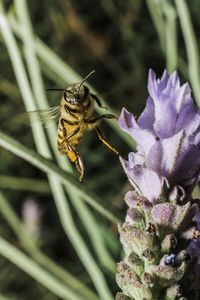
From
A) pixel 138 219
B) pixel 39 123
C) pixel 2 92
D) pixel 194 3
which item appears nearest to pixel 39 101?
pixel 39 123

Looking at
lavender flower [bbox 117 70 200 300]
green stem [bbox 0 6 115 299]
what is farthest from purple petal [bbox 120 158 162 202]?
green stem [bbox 0 6 115 299]

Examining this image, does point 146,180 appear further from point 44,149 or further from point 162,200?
point 44,149

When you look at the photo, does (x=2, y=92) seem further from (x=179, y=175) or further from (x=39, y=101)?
(x=179, y=175)

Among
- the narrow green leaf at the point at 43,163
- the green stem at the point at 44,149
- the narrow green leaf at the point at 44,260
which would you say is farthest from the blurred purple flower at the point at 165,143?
the narrow green leaf at the point at 44,260

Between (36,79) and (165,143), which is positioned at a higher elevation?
(36,79)

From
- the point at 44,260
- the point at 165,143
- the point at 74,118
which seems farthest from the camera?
the point at 44,260

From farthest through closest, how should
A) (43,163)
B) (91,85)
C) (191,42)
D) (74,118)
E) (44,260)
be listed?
(91,85)
(44,260)
(191,42)
(74,118)
(43,163)

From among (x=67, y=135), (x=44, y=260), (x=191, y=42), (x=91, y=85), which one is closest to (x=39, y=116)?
(x=67, y=135)
